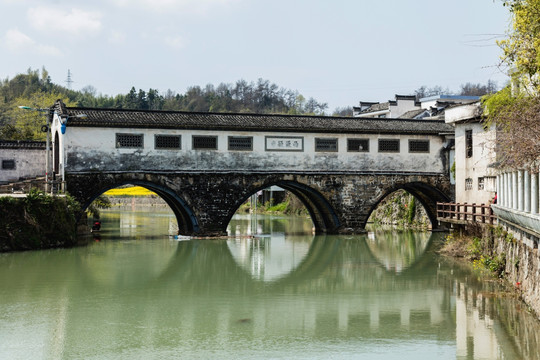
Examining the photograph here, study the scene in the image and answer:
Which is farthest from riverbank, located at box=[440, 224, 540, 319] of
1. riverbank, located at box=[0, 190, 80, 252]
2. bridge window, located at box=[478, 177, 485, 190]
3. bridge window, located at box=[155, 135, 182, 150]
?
riverbank, located at box=[0, 190, 80, 252]

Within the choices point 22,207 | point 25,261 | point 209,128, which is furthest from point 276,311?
point 209,128

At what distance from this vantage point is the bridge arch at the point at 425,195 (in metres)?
29.6

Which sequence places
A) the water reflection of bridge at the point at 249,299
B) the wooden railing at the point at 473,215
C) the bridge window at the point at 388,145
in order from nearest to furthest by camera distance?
the water reflection of bridge at the point at 249,299
the wooden railing at the point at 473,215
the bridge window at the point at 388,145

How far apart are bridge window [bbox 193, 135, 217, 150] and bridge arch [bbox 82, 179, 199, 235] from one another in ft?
6.86

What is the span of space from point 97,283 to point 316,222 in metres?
15.2

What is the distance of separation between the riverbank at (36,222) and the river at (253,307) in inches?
30.2

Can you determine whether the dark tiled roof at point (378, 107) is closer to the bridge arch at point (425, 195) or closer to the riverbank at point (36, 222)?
the bridge arch at point (425, 195)

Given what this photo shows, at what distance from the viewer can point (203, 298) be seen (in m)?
15.2

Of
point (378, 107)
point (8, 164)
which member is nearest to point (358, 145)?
point (8, 164)

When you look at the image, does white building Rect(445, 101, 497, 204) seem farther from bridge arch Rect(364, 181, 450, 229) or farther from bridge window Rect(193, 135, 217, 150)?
bridge window Rect(193, 135, 217, 150)

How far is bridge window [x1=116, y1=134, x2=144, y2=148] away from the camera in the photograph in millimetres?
26188

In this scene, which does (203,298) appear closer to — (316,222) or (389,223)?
(316,222)

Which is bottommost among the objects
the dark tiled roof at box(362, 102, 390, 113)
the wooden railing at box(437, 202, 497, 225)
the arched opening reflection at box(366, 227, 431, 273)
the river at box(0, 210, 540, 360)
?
the river at box(0, 210, 540, 360)

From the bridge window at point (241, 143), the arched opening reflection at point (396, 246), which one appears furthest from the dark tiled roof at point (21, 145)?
the arched opening reflection at point (396, 246)
